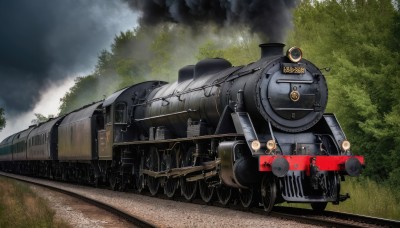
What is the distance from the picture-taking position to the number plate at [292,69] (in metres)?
12.0

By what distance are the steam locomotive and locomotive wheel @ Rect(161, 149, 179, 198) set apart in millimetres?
28

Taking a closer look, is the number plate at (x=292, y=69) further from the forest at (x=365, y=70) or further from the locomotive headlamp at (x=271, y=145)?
the forest at (x=365, y=70)

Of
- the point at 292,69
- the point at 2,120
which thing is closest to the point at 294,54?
the point at 292,69

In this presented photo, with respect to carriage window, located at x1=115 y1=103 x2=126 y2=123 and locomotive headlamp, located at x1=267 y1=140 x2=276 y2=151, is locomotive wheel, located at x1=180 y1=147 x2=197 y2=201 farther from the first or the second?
carriage window, located at x1=115 y1=103 x2=126 y2=123

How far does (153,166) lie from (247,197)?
5.12 m

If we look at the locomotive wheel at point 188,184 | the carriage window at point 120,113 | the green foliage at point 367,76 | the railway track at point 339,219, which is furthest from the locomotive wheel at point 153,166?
the green foliage at point 367,76

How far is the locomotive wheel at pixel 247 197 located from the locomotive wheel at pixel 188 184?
2.10 m

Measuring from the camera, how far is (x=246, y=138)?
37.7 feet

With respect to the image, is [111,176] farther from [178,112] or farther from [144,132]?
[178,112]

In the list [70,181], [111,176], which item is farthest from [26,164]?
[111,176]

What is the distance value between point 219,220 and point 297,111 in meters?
3.13

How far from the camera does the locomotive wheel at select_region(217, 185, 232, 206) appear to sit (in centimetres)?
1323

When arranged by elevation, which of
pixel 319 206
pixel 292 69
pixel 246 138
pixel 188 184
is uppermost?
pixel 292 69

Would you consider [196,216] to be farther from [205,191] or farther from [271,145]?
[205,191]
